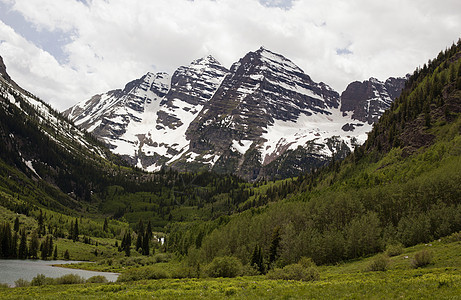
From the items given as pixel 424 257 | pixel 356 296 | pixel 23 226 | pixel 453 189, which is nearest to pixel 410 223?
pixel 453 189

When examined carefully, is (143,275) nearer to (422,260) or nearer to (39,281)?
(39,281)

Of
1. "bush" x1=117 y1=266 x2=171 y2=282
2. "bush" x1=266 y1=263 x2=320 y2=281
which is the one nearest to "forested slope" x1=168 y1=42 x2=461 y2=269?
"bush" x1=117 y1=266 x2=171 y2=282

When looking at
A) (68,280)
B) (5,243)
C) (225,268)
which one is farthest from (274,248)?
(5,243)

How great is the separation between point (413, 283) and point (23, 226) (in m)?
209

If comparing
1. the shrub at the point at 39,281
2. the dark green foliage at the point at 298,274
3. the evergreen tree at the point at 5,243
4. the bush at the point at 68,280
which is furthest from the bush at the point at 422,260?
the evergreen tree at the point at 5,243

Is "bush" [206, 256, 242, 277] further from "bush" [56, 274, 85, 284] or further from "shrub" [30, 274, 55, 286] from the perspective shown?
"shrub" [30, 274, 55, 286]

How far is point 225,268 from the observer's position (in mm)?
79938

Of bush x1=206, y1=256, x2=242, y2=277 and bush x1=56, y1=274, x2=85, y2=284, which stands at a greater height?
bush x1=206, y1=256, x2=242, y2=277

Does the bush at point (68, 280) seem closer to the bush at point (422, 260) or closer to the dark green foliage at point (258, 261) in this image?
the dark green foliage at point (258, 261)

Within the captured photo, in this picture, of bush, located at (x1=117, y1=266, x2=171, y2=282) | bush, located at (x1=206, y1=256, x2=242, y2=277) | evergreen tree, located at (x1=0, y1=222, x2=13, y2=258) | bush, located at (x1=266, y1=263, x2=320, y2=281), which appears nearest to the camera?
bush, located at (x1=266, y1=263, x2=320, y2=281)

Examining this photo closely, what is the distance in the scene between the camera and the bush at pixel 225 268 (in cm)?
7956

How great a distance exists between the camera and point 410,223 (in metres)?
88.4

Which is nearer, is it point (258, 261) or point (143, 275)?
point (143, 275)

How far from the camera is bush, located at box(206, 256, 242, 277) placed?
7956 centimetres
